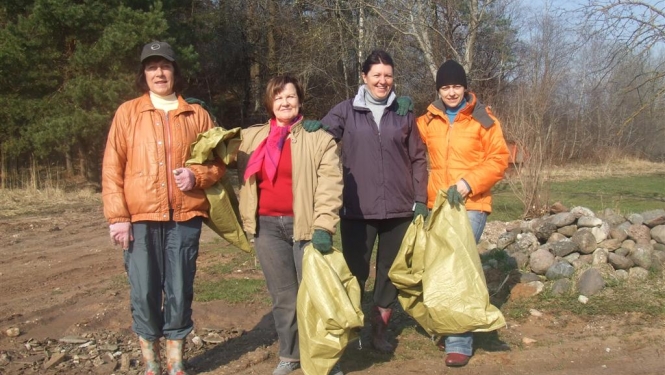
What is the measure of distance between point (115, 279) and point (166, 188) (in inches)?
132

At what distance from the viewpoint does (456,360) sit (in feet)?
13.3

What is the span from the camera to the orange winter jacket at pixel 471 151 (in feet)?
13.2

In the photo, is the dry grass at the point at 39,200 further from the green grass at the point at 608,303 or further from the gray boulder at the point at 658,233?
the gray boulder at the point at 658,233

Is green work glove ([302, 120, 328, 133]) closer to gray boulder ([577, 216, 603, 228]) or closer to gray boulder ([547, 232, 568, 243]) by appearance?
gray boulder ([547, 232, 568, 243])

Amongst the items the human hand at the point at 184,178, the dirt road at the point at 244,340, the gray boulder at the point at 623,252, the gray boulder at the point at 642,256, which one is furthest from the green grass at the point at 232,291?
the gray boulder at the point at 642,256

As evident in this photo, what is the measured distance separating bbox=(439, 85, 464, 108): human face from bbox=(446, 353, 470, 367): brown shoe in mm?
1618

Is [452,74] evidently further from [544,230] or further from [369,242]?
[544,230]

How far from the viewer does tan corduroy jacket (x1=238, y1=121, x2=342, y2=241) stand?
3662mm

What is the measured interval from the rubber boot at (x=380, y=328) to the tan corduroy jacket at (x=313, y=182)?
965 millimetres

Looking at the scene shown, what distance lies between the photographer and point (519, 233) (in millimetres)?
7055

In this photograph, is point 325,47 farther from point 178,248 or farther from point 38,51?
point 178,248

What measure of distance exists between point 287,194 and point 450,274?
112cm

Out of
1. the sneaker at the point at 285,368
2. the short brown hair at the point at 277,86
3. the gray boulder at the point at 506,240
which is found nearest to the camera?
the short brown hair at the point at 277,86

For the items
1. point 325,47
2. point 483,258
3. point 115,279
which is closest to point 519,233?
point 483,258
